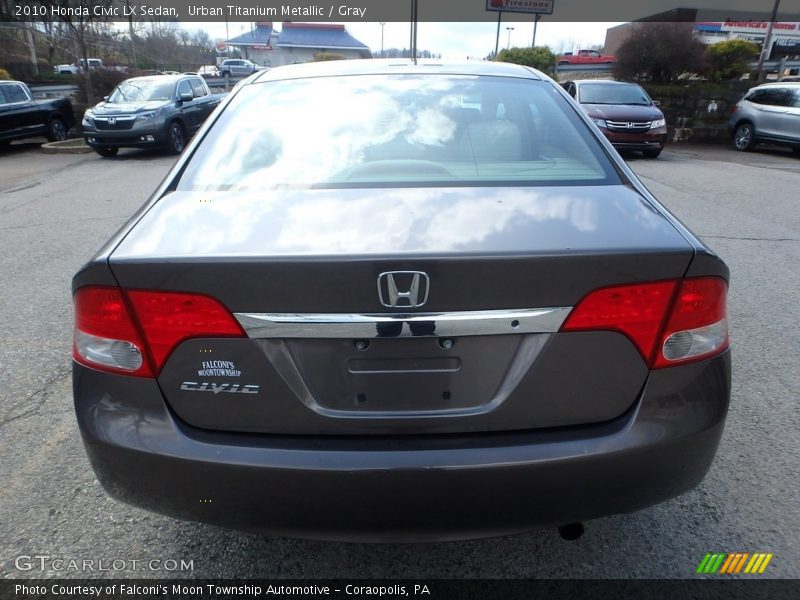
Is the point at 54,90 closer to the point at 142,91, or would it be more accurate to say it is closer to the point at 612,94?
the point at 142,91

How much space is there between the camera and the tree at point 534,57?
92.5 ft

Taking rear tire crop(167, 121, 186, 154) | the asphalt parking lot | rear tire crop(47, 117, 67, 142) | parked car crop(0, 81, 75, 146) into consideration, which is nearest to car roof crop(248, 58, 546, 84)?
the asphalt parking lot

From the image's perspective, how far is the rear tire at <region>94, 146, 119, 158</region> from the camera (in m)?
13.6

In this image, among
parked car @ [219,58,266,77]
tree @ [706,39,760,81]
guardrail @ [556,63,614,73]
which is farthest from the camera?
parked car @ [219,58,266,77]

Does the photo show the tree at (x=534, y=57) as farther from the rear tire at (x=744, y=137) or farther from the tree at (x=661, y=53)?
the rear tire at (x=744, y=137)

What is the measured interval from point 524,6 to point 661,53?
1644 cm

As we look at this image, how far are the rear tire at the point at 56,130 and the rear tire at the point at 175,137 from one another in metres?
4.17

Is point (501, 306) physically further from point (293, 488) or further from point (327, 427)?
point (293, 488)

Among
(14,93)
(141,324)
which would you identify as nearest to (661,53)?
(14,93)

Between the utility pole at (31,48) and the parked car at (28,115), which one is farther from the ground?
the utility pole at (31,48)

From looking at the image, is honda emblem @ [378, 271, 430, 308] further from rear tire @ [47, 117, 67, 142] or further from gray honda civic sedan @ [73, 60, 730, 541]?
rear tire @ [47, 117, 67, 142]

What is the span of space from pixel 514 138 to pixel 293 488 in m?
1.59

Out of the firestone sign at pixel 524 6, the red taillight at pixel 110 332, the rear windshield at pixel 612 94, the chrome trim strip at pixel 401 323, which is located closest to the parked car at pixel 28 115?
the rear windshield at pixel 612 94

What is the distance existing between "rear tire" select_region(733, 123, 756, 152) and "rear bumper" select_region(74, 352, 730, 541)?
16.8 metres
